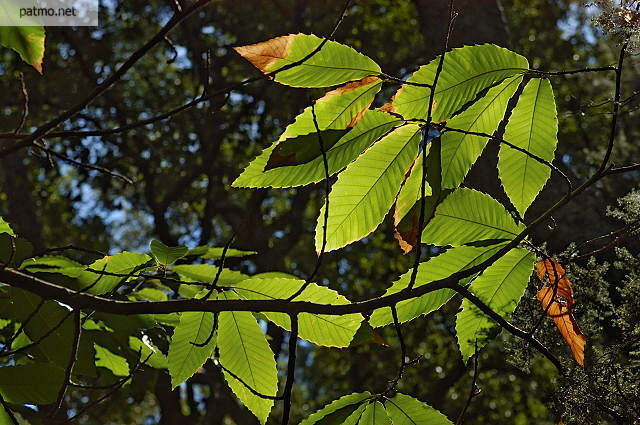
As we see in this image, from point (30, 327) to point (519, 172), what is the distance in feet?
2.58

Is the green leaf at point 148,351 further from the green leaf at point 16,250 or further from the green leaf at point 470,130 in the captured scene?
the green leaf at point 470,130

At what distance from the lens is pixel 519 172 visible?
3.04ft

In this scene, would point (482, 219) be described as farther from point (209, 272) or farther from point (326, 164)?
point (209, 272)

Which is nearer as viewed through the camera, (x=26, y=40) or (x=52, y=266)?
(x=26, y=40)

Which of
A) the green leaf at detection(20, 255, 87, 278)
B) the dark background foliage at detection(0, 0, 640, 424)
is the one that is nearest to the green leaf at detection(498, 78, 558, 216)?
the green leaf at detection(20, 255, 87, 278)

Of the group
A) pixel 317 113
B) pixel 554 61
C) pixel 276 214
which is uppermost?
pixel 554 61

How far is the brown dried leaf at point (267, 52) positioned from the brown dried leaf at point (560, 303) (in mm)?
437

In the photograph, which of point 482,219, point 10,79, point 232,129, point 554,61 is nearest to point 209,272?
point 482,219

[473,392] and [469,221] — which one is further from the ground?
[469,221]

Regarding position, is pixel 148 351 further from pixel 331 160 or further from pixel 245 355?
pixel 331 160

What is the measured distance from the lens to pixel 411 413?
0.85 metres

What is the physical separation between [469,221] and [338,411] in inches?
11.7

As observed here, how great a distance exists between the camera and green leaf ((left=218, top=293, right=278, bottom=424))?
97 centimetres

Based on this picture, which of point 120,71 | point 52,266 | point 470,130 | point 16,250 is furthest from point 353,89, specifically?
point 52,266
